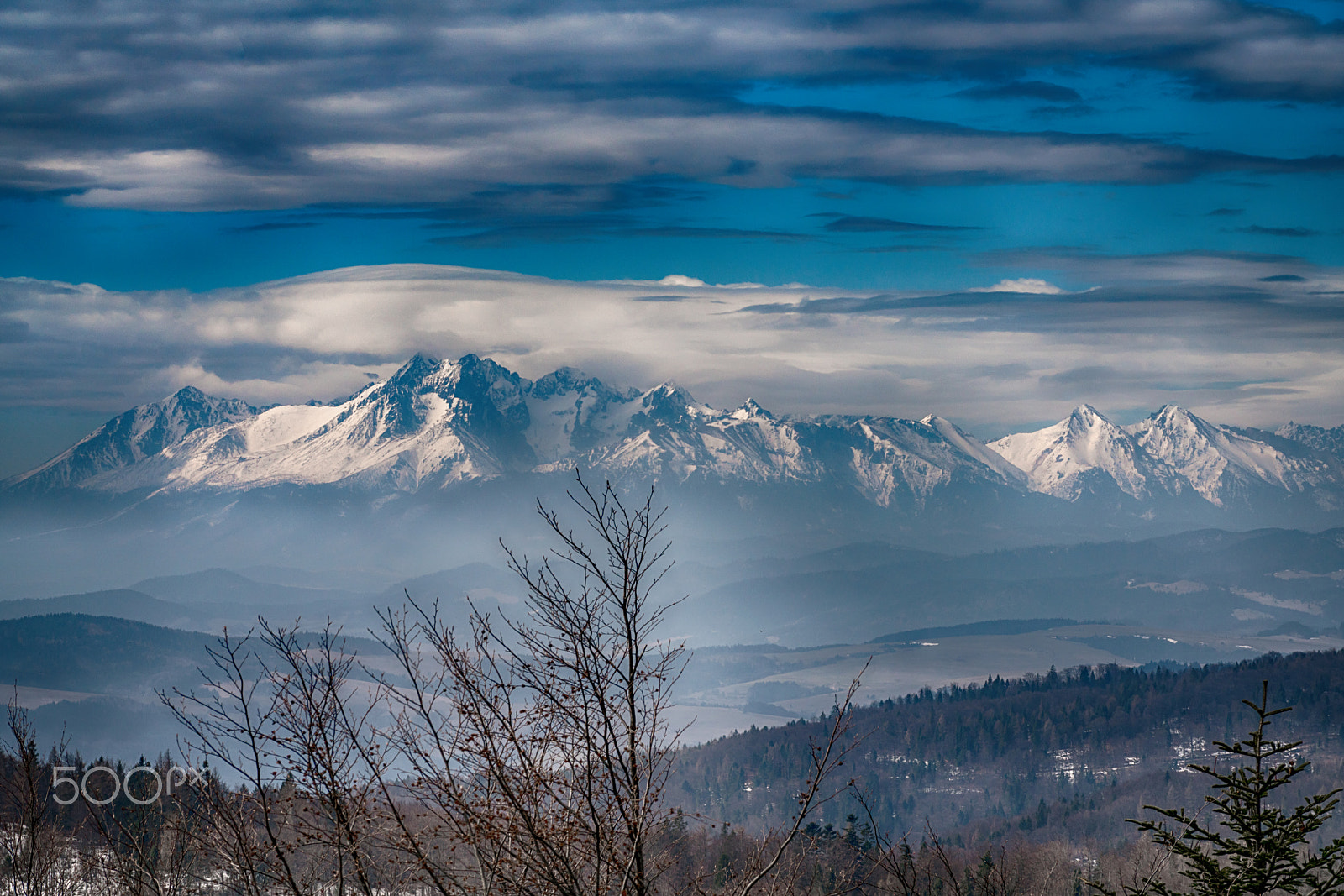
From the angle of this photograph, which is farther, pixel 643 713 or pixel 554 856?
→ pixel 643 713

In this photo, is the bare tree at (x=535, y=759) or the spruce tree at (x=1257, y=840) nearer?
the spruce tree at (x=1257, y=840)

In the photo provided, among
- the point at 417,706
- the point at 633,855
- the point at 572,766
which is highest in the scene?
the point at 417,706

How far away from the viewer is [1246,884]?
10.8 m

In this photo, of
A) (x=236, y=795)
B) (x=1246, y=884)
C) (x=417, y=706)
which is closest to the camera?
(x=1246, y=884)

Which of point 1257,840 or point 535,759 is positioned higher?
point 535,759

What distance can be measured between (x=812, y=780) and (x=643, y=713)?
1830 millimetres

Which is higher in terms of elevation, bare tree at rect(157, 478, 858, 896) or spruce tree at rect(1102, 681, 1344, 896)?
Result: bare tree at rect(157, 478, 858, 896)

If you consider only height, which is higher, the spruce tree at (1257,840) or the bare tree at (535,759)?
the bare tree at (535,759)

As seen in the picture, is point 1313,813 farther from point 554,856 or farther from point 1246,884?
point 554,856

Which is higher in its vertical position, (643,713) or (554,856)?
(643,713)

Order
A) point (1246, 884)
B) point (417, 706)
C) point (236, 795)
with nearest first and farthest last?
point (1246, 884), point (417, 706), point (236, 795)

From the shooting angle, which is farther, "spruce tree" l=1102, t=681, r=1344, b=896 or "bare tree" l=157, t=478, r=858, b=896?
"bare tree" l=157, t=478, r=858, b=896

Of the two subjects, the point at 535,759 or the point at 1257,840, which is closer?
the point at 1257,840

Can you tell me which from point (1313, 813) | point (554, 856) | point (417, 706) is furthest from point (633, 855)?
point (1313, 813)
